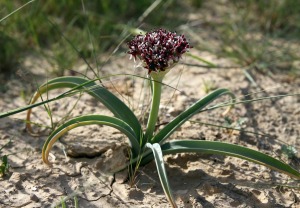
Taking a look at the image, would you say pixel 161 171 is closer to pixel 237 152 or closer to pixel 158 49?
pixel 237 152

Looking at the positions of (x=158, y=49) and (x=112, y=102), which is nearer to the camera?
(x=158, y=49)

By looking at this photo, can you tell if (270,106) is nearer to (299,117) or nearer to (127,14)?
(299,117)

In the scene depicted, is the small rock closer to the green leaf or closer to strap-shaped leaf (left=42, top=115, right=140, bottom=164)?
strap-shaped leaf (left=42, top=115, right=140, bottom=164)

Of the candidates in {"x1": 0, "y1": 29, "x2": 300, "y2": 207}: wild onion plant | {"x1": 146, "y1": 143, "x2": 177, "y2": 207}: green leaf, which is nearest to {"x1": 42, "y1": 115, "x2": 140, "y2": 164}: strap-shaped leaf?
{"x1": 0, "y1": 29, "x2": 300, "y2": 207}: wild onion plant

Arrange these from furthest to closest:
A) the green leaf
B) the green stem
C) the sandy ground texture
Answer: the sandy ground texture → the green stem → the green leaf

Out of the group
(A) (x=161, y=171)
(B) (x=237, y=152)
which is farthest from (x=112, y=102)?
(B) (x=237, y=152)

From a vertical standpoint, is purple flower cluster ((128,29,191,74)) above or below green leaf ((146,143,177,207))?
above
